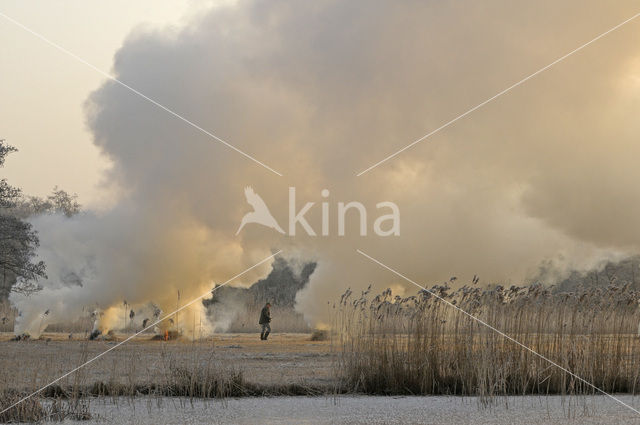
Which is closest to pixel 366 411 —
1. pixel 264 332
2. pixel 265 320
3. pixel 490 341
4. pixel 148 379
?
pixel 490 341

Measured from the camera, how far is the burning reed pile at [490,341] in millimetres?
14445

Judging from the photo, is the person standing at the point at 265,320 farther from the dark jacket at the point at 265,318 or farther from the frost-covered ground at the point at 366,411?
the frost-covered ground at the point at 366,411

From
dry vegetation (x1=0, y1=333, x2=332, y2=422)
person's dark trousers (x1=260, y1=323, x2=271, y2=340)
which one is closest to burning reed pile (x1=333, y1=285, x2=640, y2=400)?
dry vegetation (x1=0, y1=333, x2=332, y2=422)

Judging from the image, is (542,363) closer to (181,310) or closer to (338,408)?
(338,408)

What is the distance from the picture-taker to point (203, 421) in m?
11.1

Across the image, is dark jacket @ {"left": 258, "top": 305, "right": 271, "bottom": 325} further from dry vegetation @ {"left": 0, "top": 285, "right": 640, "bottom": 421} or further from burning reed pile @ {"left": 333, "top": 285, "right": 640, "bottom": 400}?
burning reed pile @ {"left": 333, "top": 285, "right": 640, "bottom": 400}

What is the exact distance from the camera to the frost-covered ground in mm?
11297

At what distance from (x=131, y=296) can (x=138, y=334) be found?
496 centimetres

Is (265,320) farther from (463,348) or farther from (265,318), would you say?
(463,348)

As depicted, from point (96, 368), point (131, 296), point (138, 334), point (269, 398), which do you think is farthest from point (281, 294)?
point (269, 398)

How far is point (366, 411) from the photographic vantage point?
1226 centimetres

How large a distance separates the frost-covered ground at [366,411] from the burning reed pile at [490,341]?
Answer: 0.70 m

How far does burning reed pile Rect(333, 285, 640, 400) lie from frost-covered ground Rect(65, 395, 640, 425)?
697 millimetres

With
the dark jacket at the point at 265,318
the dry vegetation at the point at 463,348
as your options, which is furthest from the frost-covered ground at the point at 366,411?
the dark jacket at the point at 265,318
